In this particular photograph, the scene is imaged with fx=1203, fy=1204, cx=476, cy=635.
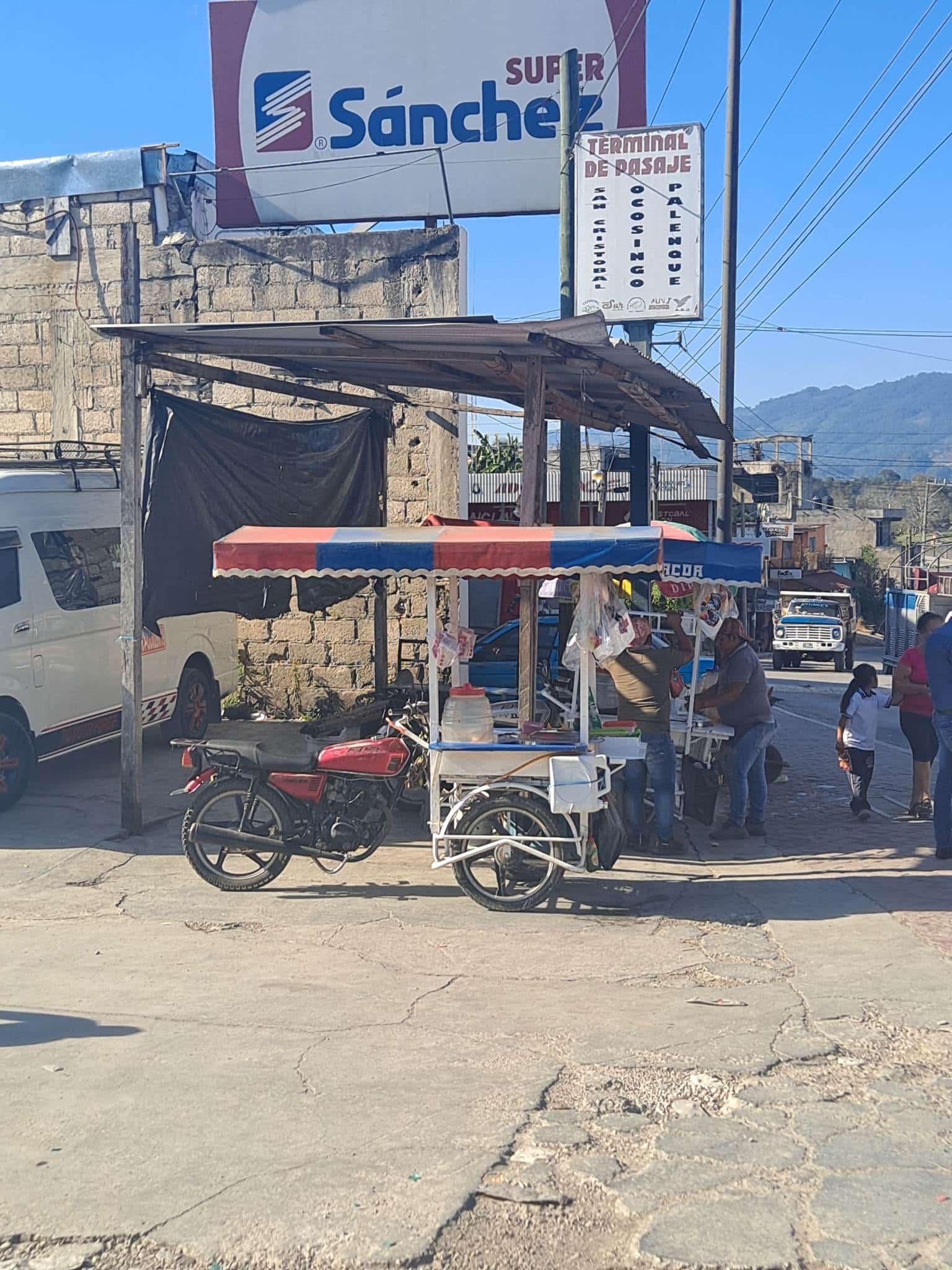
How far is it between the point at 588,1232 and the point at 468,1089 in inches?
43.7

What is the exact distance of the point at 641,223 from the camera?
13195 mm

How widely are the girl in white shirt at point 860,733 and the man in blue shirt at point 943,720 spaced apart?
140cm

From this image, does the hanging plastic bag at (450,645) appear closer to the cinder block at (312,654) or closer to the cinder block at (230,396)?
the cinder block at (312,654)

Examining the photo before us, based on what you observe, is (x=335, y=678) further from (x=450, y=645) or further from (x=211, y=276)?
(x=450, y=645)

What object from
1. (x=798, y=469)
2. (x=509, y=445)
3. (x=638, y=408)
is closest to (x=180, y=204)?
(x=638, y=408)

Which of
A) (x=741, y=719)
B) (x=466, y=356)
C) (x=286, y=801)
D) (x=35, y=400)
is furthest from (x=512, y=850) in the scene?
(x=35, y=400)

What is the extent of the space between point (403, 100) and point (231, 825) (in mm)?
10582

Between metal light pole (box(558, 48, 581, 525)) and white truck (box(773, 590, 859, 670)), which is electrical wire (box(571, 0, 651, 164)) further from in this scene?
white truck (box(773, 590, 859, 670))

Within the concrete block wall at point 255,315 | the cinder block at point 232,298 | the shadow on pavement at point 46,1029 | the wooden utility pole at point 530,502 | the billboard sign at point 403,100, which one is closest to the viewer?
the shadow on pavement at point 46,1029

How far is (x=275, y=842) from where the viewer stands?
7.71 meters

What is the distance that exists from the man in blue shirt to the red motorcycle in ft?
12.2

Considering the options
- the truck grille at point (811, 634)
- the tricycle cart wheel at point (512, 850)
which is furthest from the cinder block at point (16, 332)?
the truck grille at point (811, 634)

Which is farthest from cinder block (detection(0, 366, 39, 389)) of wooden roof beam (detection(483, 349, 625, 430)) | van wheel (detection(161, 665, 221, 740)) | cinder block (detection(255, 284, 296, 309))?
wooden roof beam (detection(483, 349, 625, 430))

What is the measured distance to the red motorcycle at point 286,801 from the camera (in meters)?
7.72
